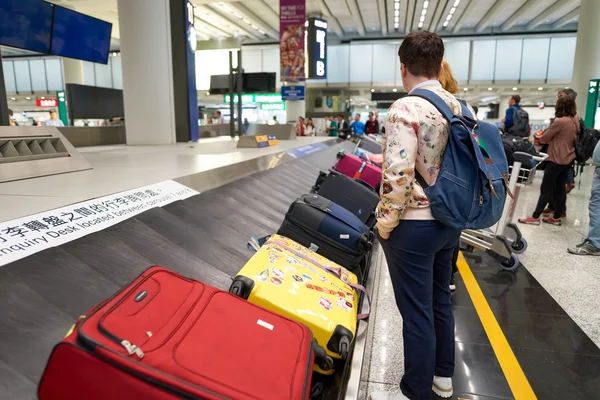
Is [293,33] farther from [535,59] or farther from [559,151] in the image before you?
[535,59]

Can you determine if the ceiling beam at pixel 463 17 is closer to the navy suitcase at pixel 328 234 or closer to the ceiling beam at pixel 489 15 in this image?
the ceiling beam at pixel 489 15

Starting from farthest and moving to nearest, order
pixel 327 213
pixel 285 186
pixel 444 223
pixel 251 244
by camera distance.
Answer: pixel 285 186
pixel 251 244
pixel 327 213
pixel 444 223

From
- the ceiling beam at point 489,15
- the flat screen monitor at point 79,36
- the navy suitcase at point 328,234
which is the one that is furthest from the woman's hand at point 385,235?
the ceiling beam at point 489,15

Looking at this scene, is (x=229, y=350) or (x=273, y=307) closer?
(x=229, y=350)

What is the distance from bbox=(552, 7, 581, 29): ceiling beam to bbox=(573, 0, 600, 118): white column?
8.73 metres

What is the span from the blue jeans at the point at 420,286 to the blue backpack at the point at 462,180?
85mm

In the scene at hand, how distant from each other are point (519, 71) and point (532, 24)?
249cm

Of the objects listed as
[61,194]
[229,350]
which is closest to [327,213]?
[229,350]

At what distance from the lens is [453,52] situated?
20.9 metres

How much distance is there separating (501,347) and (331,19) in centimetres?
2040

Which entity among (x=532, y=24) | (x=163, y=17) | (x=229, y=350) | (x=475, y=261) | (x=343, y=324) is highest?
(x=532, y=24)

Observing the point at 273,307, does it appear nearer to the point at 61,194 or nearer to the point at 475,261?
the point at 61,194

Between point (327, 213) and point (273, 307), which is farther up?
point (327, 213)

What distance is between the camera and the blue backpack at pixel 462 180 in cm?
160
